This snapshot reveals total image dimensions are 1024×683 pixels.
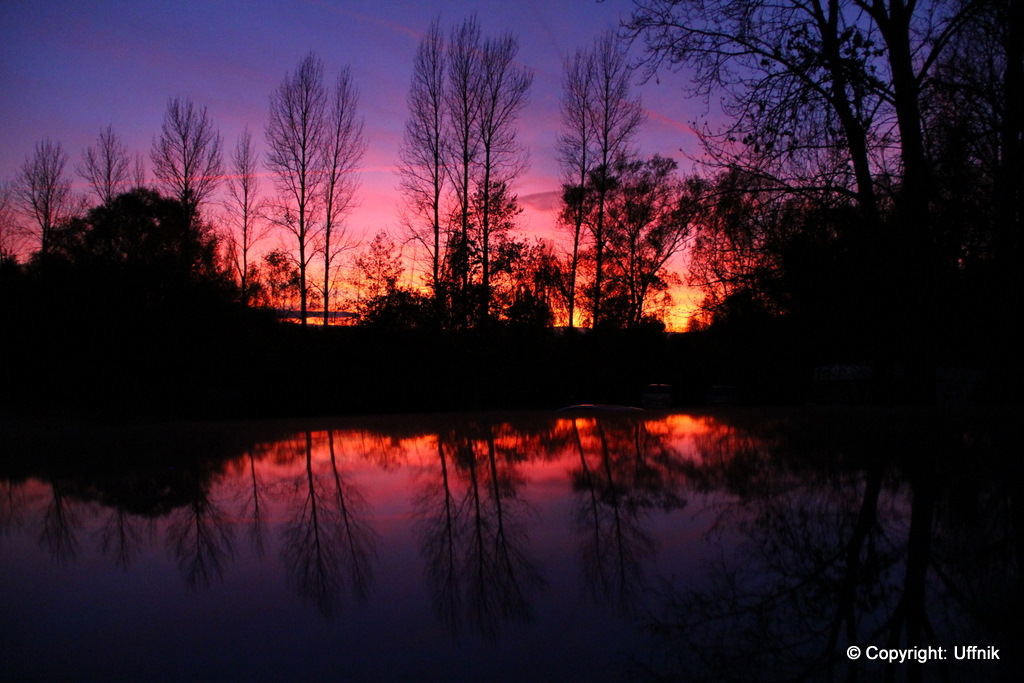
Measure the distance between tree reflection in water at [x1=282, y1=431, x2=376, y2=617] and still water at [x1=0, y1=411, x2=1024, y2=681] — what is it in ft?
0.05

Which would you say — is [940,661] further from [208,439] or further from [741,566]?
[208,439]

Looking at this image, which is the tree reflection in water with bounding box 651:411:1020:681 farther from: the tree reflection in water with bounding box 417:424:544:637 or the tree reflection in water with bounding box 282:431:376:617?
the tree reflection in water with bounding box 282:431:376:617

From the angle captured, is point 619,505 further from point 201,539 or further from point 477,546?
A: point 201,539

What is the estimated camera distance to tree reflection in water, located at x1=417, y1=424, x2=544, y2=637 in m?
2.35

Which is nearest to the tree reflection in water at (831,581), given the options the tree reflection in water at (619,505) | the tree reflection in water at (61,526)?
the tree reflection in water at (619,505)

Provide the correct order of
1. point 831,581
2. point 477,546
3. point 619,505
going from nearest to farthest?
point 831,581, point 477,546, point 619,505

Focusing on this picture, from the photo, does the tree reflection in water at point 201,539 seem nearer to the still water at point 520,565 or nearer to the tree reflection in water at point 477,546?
the still water at point 520,565

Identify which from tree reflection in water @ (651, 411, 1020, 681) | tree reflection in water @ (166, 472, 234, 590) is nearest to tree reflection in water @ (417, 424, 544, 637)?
tree reflection in water @ (651, 411, 1020, 681)

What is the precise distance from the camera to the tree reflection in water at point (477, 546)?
2346mm

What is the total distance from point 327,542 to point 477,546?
0.66 m

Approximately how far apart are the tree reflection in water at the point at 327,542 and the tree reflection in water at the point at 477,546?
27 centimetres

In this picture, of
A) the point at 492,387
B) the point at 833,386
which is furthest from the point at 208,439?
the point at 833,386

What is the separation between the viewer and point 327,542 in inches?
119

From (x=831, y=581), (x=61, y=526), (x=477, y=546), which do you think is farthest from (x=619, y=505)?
(x=61, y=526)
